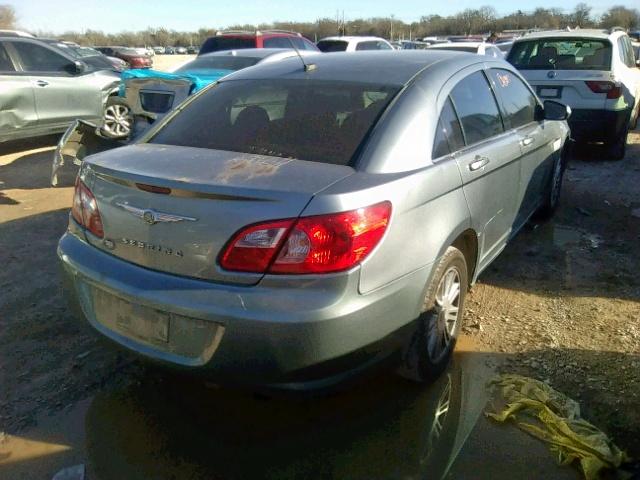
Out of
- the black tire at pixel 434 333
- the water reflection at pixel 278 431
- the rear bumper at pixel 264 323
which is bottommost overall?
the water reflection at pixel 278 431

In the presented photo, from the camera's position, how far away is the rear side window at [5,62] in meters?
8.55

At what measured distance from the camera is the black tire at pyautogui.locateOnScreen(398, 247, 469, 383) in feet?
9.05

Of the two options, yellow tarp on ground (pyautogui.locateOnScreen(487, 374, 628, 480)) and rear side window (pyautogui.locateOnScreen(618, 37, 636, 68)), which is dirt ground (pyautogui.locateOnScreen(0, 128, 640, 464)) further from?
rear side window (pyautogui.locateOnScreen(618, 37, 636, 68))

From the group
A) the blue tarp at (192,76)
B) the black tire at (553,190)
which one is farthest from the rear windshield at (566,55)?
the blue tarp at (192,76)

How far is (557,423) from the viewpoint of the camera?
2.67 metres

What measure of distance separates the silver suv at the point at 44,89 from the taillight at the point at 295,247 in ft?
25.1

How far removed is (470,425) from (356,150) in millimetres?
1385

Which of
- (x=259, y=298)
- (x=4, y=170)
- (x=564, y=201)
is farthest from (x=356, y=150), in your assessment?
(x=4, y=170)

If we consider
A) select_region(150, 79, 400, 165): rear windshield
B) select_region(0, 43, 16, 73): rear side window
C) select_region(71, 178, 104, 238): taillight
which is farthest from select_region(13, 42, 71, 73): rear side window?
select_region(71, 178, 104, 238): taillight

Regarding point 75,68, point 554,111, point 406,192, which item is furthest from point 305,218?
point 75,68

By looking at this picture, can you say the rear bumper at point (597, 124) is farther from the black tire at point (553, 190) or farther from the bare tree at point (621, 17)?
the bare tree at point (621, 17)

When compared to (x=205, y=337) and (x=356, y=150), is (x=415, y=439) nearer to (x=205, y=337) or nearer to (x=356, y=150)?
(x=205, y=337)

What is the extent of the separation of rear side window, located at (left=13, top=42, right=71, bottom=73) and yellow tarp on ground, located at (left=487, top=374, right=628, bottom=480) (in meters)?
8.42

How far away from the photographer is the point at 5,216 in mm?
5867
